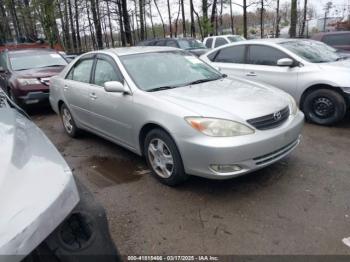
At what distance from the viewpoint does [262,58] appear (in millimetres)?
6715

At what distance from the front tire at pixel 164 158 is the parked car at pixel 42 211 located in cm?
163

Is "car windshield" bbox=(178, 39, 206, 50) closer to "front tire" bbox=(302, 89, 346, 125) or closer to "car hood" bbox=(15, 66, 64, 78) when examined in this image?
"car hood" bbox=(15, 66, 64, 78)

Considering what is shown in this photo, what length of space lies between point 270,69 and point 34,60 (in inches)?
249

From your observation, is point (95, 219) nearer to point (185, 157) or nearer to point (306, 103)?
point (185, 157)

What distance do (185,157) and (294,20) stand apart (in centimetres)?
1734

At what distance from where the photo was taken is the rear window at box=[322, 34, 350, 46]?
Result: 34.1 feet

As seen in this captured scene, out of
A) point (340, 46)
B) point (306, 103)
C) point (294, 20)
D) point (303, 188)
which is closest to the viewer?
point (303, 188)

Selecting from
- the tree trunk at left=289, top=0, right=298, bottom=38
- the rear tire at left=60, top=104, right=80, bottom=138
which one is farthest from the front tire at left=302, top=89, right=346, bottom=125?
the tree trunk at left=289, top=0, right=298, bottom=38

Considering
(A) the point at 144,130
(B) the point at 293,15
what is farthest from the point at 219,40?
(A) the point at 144,130

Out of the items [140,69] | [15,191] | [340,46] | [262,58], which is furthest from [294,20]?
[15,191]

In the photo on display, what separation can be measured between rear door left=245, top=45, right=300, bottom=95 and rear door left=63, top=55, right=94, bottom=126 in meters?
3.18

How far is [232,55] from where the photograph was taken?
286 inches

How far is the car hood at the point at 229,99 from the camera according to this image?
3.47 m

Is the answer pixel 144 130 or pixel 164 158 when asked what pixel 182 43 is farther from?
pixel 164 158
